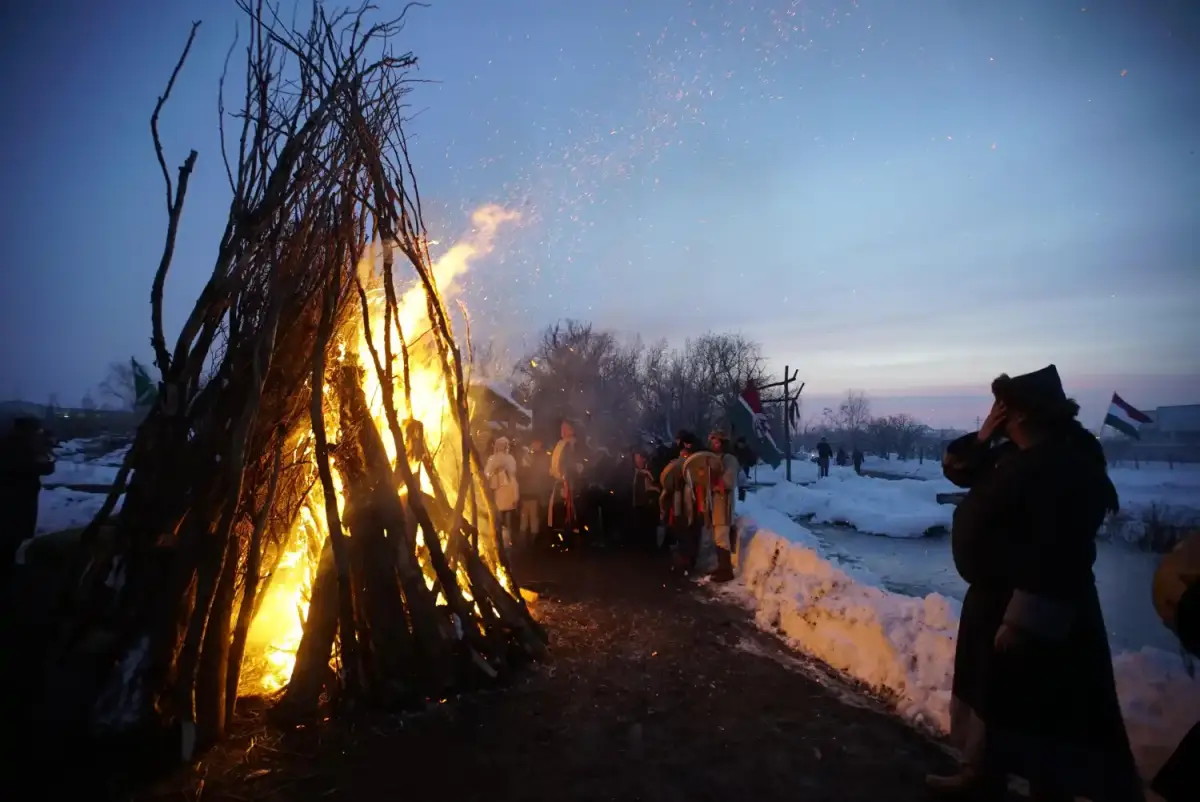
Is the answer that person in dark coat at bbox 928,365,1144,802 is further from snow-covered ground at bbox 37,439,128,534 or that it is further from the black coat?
snow-covered ground at bbox 37,439,128,534

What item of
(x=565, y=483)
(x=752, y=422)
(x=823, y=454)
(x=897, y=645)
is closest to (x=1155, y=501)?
(x=565, y=483)

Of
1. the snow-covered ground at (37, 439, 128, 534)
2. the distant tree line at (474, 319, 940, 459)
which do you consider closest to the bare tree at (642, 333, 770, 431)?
the distant tree line at (474, 319, 940, 459)

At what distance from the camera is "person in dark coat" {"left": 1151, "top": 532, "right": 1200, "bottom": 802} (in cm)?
166

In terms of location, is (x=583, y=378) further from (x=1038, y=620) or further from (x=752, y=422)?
(x=1038, y=620)

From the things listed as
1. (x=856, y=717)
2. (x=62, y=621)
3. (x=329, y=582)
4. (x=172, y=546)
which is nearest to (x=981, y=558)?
(x=856, y=717)

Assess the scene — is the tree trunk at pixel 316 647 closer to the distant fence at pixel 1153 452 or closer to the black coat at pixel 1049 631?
the black coat at pixel 1049 631

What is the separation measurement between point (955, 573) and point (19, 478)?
39.1 ft

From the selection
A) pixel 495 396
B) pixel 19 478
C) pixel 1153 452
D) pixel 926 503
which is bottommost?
pixel 926 503

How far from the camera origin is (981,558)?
3035 millimetres

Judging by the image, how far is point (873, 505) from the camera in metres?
20.2

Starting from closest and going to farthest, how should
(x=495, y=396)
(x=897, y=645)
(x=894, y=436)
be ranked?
(x=897, y=645) < (x=495, y=396) < (x=894, y=436)

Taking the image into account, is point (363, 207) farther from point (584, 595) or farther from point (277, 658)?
point (584, 595)

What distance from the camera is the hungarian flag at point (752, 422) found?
24.5 metres

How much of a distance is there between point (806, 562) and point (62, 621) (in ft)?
20.6
